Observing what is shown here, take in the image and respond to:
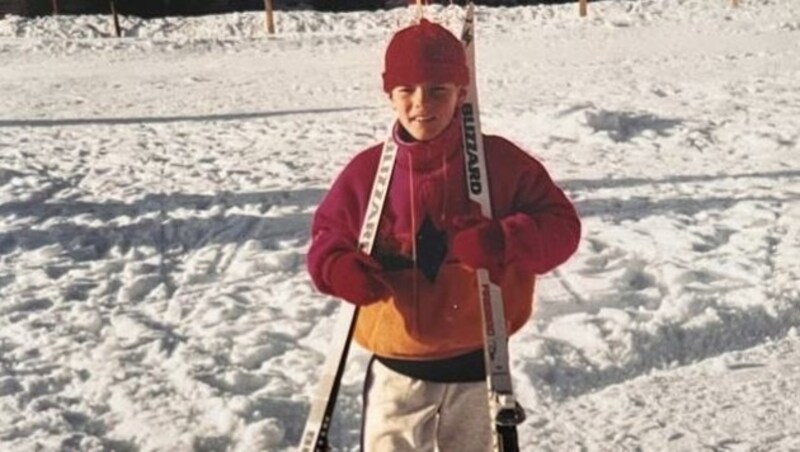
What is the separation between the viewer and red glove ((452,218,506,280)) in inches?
93.4

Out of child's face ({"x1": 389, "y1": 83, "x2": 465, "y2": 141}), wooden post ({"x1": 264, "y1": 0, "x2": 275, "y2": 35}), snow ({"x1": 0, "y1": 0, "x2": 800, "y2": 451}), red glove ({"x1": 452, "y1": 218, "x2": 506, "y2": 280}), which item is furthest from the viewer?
wooden post ({"x1": 264, "y1": 0, "x2": 275, "y2": 35})

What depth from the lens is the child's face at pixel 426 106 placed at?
247cm

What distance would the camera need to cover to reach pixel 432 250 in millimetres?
2521

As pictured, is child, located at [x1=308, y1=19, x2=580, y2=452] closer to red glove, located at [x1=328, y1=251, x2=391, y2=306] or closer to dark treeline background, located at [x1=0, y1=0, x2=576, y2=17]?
red glove, located at [x1=328, y1=251, x2=391, y2=306]

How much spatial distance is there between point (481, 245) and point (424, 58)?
46 centimetres

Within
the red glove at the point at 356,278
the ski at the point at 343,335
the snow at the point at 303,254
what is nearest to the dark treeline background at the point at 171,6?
the snow at the point at 303,254

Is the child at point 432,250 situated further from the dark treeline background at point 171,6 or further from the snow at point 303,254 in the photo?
the dark treeline background at point 171,6

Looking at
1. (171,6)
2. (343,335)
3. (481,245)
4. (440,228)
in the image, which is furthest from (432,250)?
(171,6)

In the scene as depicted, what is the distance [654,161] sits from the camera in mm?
9891

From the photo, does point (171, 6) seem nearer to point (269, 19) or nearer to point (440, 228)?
point (269, 19)

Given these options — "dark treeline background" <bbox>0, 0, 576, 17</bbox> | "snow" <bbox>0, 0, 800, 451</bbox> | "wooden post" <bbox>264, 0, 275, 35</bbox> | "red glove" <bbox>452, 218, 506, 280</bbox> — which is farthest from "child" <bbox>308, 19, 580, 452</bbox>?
"dark treeline background" <bbox>0, 0, 576, 17</bbox>

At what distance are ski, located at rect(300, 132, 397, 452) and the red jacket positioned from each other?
0.02m

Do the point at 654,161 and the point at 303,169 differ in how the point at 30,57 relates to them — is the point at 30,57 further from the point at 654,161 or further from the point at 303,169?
the point at 654,161

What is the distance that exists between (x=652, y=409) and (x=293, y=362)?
5.87 ft
